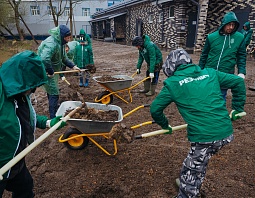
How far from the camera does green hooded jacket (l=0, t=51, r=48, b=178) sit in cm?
151

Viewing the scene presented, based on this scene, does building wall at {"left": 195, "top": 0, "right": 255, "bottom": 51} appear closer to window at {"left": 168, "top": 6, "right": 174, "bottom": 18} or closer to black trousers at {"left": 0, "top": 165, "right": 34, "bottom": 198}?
window at {"left": 168, "top": 6, "right": 174, "bottom": 18}

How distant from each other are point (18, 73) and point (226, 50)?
326 cm

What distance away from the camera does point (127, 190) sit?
8.96 ft

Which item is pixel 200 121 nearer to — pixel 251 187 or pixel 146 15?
pixel 251 187

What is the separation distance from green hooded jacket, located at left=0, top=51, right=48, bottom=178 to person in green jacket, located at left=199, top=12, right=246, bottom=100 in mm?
3035

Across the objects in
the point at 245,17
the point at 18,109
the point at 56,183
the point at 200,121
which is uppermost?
the point at 245,17

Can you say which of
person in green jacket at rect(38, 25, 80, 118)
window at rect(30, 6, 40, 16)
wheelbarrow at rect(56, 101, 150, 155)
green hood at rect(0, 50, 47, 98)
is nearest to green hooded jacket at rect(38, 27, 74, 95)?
person in green jacket at rect(38, 25, 80, 118)

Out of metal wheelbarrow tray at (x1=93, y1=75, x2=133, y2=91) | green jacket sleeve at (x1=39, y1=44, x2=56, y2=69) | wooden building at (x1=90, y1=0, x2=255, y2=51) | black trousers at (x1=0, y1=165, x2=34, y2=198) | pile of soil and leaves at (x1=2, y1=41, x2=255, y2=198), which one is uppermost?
wooden building at (x1=90, y1=0, x2=255, y2=51)

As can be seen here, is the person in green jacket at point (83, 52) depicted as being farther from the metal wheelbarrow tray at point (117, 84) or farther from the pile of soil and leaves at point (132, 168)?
the pile of soil and leaves at point (132, 168)

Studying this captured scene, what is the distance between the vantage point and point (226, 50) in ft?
11.7

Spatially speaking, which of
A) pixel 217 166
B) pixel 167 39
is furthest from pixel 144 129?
pixel 167 39

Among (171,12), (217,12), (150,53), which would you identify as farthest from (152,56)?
(171,12)

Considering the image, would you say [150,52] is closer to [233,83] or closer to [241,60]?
[241,60]

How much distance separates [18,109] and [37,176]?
1.72m
